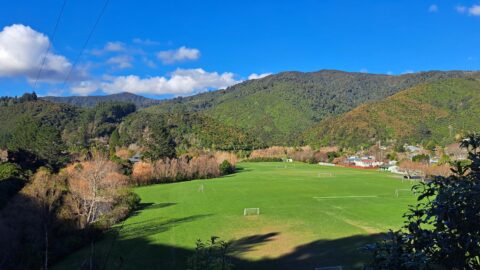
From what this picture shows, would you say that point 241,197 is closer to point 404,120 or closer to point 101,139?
point 101,139

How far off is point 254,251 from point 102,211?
16851 mm

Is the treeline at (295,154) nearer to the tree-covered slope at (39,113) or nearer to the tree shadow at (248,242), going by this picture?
the tree-covered slope at (39,113)

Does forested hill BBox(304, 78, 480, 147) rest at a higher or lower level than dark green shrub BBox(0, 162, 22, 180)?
higher

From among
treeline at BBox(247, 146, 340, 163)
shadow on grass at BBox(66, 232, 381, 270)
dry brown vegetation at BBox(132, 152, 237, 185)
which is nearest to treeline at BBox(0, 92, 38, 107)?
treeline at BBox(247, 146, 340, 163)

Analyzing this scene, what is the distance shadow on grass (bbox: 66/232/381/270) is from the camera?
72.9 ft

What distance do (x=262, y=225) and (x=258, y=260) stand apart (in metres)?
10.7

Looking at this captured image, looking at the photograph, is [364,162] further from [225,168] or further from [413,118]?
[413,118]

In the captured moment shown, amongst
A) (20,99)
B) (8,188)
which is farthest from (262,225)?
(20,99)

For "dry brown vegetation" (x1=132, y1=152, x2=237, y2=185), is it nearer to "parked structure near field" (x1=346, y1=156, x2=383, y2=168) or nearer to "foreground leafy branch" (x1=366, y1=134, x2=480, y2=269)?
"parked structure near field" (x1=346, y1=156, x2=383, y2=168)

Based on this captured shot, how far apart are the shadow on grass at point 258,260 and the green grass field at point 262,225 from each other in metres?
0.05

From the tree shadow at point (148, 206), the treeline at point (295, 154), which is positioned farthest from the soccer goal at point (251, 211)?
the treeline at point (295, 154)

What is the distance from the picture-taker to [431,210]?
4141 mm

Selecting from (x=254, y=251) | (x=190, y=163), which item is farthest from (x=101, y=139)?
(x=254, y=251)

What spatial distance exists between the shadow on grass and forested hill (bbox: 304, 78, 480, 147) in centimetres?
11183
